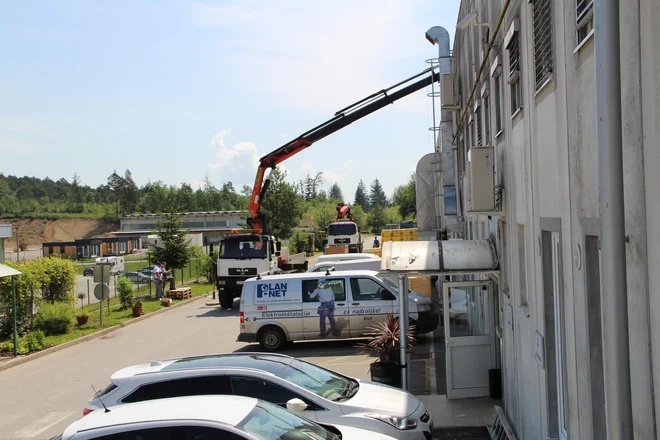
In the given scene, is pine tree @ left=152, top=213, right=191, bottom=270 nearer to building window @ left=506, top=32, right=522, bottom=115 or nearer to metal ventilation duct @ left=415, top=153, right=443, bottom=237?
metal ventilation duct @ left=415, top=153, right=443, bottom=237

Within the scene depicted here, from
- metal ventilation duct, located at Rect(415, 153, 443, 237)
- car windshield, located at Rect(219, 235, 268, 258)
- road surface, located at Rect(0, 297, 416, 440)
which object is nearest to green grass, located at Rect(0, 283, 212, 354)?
road surface, located at Rect(0, 297, 416, 440)

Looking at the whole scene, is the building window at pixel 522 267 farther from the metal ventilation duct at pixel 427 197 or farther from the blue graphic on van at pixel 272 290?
the metal ventilation duct at pixel 427 197

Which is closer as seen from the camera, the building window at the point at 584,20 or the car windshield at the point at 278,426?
the building window at the point at 584,20

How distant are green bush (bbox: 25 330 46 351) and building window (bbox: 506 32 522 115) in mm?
14792

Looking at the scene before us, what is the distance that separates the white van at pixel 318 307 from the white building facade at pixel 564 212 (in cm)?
544

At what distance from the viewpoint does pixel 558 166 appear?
17.4 feet

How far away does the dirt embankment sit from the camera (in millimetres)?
116125

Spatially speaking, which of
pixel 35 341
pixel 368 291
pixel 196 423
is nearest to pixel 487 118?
pixel 368 291

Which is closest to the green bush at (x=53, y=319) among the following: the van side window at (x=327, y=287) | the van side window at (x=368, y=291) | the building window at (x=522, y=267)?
the van side window at (x=327, y=287)

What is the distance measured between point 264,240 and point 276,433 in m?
21.1

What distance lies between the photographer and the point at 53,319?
19641 mm

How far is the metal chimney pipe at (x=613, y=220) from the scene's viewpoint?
3303mm

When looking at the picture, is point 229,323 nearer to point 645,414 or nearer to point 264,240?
point 264,240

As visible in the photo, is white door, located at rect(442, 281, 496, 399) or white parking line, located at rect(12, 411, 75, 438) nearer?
white parking line, located at rect(12, 411, 75, 438)
